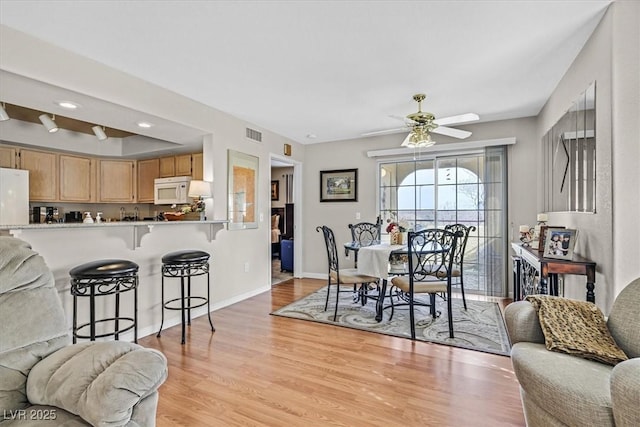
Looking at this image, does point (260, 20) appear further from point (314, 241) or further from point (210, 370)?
point (314, 241)

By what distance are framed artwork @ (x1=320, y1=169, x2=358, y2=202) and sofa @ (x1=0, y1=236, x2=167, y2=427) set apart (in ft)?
14.5

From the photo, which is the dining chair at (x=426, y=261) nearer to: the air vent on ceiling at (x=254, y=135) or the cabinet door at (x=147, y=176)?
the air vent on ceiling at (x=254, y=135)

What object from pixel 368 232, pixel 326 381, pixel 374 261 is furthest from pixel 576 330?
pixel 368 232

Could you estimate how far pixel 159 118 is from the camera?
3096mm

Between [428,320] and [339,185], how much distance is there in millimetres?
2807

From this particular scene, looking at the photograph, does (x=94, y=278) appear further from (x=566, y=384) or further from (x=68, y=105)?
(x=566, y=384)

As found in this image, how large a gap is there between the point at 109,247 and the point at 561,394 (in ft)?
10.6

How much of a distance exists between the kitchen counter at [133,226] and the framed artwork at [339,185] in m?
2.18

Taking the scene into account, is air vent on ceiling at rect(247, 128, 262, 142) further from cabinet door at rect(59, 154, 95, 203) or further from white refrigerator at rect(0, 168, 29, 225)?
white refrigerator at rect(0, 168, 29, 225)

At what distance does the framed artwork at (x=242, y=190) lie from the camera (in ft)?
13.2

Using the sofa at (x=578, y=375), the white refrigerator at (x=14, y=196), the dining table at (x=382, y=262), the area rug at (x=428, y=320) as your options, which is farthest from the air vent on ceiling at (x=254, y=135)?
the sofa at (x=578, y=375)

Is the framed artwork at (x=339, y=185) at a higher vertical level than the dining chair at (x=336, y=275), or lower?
higher

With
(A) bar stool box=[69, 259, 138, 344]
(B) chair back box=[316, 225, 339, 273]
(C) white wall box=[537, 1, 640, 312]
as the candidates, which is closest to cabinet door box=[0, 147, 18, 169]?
(A) bar stool box=[69, 259, 138, 344]

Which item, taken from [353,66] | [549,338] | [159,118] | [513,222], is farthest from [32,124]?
[513,222]
